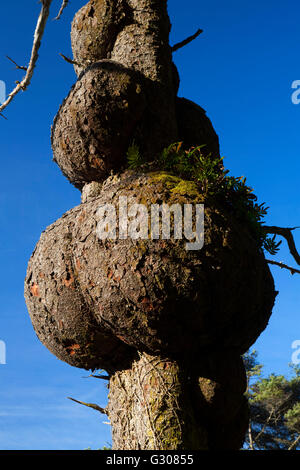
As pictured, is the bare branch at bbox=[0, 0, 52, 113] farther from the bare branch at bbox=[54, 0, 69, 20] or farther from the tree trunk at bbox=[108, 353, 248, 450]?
the tree trunk at bbox=[108, 353, 248, 450]

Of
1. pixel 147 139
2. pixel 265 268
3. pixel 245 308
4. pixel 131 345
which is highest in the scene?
pixel 147 139

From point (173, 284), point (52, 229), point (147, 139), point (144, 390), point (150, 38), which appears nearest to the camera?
point (173, 284)

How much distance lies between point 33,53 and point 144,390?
9.52 ft

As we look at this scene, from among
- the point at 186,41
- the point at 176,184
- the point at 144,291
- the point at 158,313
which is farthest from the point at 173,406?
the point at 186,41

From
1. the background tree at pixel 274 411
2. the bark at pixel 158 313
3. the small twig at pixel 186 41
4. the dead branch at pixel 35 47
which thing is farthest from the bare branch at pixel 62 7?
the background tree at pixel 274 411

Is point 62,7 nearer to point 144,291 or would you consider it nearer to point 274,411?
point 144,291

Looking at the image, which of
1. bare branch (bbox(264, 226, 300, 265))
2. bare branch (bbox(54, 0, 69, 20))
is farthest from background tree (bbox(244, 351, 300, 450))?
bare branch (bbox(54, 0, 69, 20))

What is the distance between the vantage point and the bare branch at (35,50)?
3.25 meters

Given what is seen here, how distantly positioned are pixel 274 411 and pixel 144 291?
48.7 ft

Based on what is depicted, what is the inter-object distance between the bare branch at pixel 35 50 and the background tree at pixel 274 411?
13353mm

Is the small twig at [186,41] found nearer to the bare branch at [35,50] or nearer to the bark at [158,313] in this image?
the bare branch at [35,50]

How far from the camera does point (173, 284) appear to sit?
293 cm
